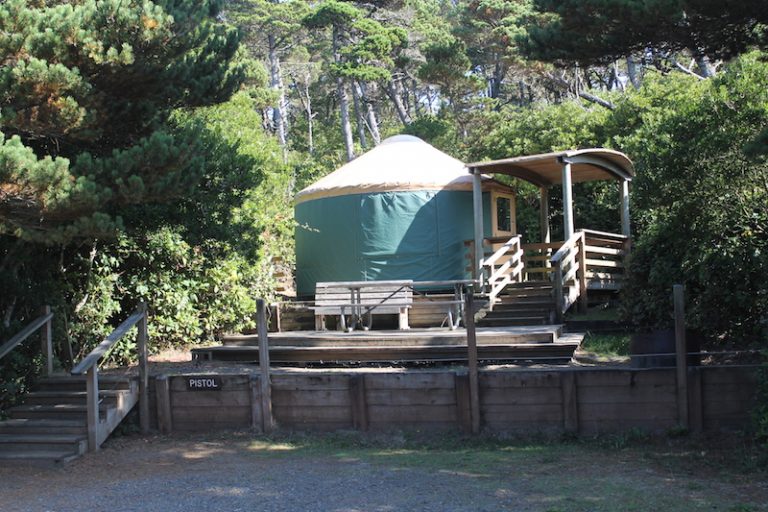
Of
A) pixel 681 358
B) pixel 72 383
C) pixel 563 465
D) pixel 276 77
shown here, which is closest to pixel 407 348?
pixel 563 465

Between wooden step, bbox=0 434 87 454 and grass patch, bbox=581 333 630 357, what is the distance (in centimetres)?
522

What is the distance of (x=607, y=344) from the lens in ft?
28.8

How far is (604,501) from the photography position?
484 centimetres

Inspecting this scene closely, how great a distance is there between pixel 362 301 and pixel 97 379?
14.2 ft

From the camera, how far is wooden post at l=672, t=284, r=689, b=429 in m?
6.40

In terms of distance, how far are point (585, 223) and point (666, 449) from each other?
8.07 metres

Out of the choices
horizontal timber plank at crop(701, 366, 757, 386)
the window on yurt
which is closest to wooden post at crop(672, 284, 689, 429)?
horizontal timber plank at crop(701, 366, 757, 386)

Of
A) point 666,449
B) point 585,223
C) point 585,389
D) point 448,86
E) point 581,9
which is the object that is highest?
point 448,86

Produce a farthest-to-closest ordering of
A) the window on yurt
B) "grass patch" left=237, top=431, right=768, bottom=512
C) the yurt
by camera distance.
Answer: the window on yurt < the yurt < "grass patch" left=237, top=431, right=768, bottom=512

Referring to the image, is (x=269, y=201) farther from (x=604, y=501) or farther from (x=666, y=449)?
(x=604, y=501)

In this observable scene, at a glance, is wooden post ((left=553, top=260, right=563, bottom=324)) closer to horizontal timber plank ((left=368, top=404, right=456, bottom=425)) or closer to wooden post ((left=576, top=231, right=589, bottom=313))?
wooden post ((left=576, top=231, right=589, bottom=313))

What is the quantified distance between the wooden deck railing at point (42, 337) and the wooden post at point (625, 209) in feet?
27.3

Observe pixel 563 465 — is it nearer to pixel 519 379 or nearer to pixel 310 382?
pixel 519 379

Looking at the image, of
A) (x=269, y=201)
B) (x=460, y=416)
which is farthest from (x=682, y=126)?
(x=269, y=201)
